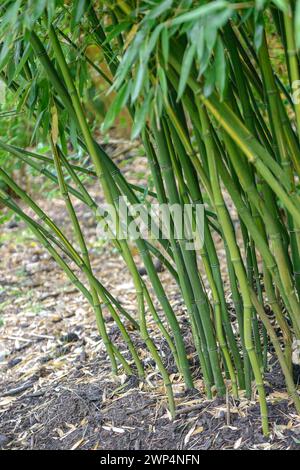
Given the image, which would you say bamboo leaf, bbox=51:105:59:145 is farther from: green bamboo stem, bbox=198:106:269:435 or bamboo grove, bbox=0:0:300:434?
green bamboo stem, bbox=198:106:269:435

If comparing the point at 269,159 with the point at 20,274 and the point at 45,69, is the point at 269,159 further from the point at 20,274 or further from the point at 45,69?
the point at 20,274

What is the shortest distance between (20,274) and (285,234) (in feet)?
6.32

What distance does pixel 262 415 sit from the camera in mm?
1420

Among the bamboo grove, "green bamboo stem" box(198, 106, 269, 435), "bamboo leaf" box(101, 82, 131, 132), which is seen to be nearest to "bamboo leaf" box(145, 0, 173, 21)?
the bamboo grove

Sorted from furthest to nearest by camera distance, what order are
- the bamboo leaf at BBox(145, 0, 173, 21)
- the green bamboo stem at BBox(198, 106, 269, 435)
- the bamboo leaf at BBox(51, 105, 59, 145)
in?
the bamboo leaf at BBox(51, 105, 59, 145) → the green bamboo stem at BBox(198, 106, 269, 435) → the bamboo leaf at BBox(145, 0, 173, 21)

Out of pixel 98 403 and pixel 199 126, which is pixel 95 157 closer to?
pixel 199 126

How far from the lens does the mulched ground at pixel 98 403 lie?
1.49m

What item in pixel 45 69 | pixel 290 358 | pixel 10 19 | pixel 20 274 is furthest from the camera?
pixel 20 274

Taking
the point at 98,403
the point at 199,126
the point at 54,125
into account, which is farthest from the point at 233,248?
the point at 98,403

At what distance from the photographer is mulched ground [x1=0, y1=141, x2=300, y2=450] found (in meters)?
1.49

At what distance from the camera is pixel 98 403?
167 cm

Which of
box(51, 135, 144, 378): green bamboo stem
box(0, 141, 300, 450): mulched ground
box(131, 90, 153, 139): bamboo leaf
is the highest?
box(131, 90, 153, 139): bamboo leaf

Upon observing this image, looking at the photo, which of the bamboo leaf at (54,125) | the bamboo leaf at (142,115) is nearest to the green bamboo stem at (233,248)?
the bamboo leaf at (142,115)

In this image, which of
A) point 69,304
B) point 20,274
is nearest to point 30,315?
point 69,304
